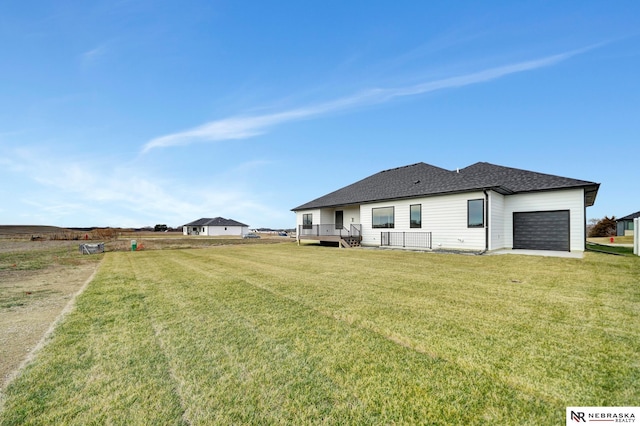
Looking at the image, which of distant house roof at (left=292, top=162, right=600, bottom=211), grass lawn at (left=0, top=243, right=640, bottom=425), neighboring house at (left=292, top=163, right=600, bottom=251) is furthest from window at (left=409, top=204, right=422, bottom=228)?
grass lawn at (left=0, top=243, right=640, bottom=425)

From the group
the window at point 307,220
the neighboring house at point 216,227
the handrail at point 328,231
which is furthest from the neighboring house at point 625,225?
the neighboring house at point 216,227

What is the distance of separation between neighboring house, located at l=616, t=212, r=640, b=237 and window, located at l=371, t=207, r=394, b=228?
3545cm

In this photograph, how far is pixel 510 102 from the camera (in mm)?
17094

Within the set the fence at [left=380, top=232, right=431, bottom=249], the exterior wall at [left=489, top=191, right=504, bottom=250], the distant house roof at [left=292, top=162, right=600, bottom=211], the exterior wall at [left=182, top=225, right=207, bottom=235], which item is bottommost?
the exterior wall at [left=182, top=225, right=207, bottom=235]

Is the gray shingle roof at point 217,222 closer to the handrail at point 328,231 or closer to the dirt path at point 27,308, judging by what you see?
the handrail at point 328,231

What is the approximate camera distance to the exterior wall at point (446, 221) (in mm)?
13718

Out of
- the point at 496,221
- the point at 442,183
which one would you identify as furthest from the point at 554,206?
the point at 442,183

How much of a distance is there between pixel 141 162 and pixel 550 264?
31606 millimetres

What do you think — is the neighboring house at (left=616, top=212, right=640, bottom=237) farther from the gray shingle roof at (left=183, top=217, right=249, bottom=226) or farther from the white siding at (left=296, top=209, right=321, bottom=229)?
the gray shingle roof at (left=183, top=217, right=249, bottom=226)

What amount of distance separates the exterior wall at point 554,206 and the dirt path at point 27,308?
58.9 ft

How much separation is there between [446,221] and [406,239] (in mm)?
2789

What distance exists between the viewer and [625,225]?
111 ft

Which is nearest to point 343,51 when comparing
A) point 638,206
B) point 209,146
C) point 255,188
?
point 209,146

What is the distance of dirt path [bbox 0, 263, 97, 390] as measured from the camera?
320 centimetres
